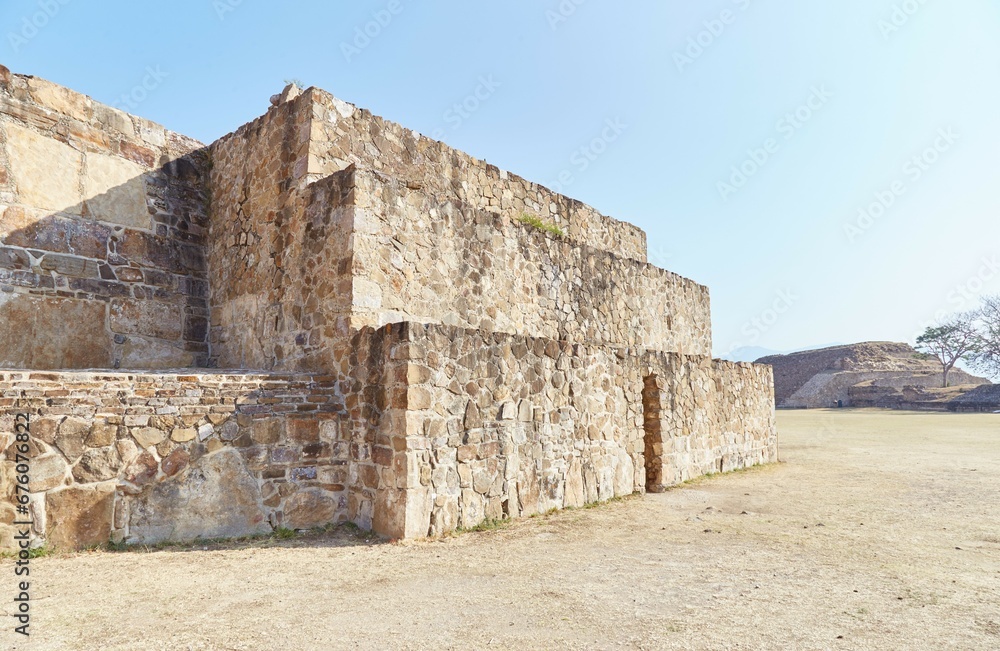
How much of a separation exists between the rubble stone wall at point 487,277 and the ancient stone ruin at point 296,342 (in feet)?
0.11

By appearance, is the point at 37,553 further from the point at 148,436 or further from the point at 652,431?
the point at 652,431

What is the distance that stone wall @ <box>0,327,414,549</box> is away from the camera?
4621 millimetres

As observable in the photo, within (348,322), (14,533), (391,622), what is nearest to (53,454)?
(14,533)

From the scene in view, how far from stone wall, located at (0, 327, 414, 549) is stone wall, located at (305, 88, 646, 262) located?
7.94 feet

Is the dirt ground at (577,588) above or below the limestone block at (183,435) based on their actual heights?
below

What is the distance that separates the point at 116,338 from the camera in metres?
7.20

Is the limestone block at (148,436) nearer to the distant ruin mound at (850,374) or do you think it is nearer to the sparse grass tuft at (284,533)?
the sparse grass tuft at (284,533)

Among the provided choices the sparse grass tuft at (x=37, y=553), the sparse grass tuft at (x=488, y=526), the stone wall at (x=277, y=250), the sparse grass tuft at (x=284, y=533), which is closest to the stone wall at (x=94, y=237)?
the stone wall at (x=277, y=250)

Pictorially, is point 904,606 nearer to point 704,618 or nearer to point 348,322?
point 704,618

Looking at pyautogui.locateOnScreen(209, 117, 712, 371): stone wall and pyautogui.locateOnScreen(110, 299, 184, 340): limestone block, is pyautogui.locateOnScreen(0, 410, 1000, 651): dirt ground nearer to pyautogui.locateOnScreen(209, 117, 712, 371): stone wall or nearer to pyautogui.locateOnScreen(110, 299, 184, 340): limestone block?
pyautogui.locateOnScreen(209, 117, 712, 371): stone wall

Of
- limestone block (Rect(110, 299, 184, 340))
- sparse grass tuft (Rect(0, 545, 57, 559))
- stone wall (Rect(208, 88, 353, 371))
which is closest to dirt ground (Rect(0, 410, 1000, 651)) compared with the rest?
sparse grass tuft (Rect(0, 545, 57, 559))

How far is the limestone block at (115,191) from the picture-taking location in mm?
7230

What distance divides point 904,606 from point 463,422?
11.8ft

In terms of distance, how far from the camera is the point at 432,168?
8516 millimetres
